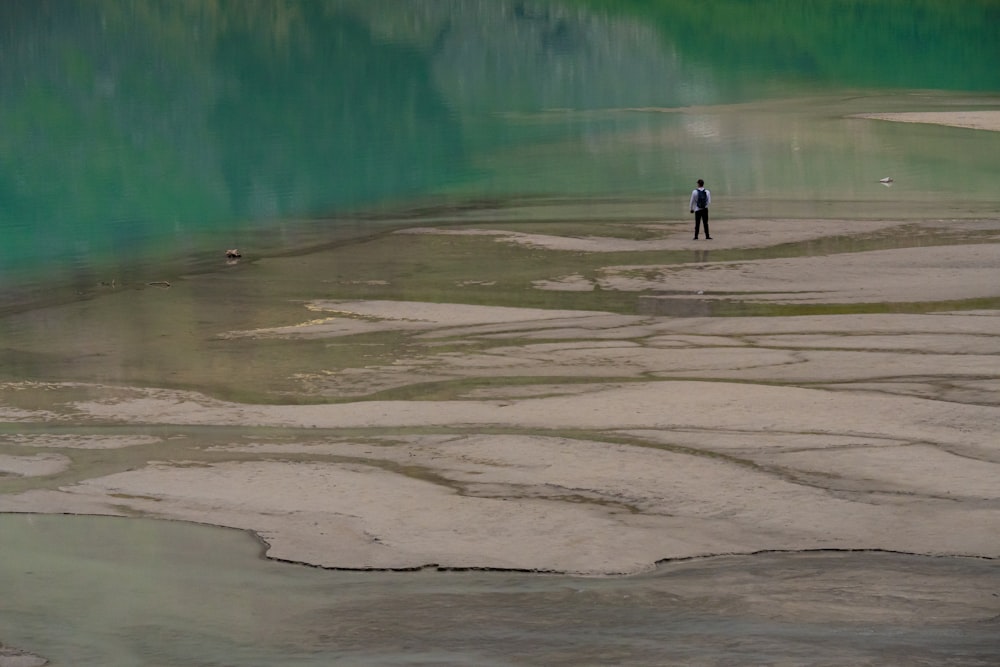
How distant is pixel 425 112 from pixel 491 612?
47283 mm

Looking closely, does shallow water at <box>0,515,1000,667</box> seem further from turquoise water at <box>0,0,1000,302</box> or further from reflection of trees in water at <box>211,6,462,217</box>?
reflection of trees in water at <box>211,6,462,217</box>

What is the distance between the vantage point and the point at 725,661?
6.92 metres

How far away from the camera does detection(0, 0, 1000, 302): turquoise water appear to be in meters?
28.6

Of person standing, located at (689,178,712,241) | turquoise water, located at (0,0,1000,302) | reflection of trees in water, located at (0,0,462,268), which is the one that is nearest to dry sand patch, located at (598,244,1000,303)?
person standing, located at (689,178,712,241)

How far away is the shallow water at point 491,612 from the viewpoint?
720cm

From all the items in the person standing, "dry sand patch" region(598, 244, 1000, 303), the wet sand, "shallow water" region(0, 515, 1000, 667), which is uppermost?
the person standing

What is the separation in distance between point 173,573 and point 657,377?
5.44 metres

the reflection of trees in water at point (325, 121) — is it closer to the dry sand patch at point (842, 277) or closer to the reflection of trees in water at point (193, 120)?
the reflection of trees in water at point (193, 120)

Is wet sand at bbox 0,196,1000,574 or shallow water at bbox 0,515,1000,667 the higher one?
wet sand at bbox 0,196,1000,574

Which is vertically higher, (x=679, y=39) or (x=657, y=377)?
(x=679, y=39)

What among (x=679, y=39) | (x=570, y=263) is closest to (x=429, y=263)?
(x=570, y=263)

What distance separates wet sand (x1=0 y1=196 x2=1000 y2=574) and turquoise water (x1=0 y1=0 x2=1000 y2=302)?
258 inches

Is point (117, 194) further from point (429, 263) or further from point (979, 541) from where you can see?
point (979, 541)

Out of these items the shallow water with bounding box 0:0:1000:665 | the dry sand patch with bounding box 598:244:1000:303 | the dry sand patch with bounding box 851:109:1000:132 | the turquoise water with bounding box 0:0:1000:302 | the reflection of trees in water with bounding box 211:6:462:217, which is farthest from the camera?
the dry sand patch with bounding box 851:109:1000:132
